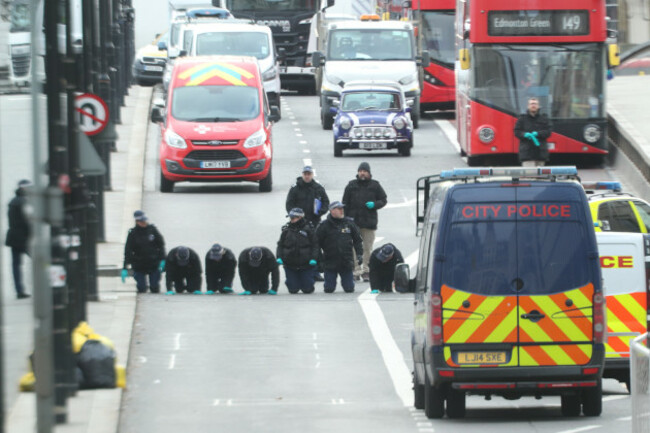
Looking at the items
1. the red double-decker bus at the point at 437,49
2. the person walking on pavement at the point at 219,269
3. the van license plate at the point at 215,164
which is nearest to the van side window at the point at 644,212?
the person walking on pavement at the point at 219,269

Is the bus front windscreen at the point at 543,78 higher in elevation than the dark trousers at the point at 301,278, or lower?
higher

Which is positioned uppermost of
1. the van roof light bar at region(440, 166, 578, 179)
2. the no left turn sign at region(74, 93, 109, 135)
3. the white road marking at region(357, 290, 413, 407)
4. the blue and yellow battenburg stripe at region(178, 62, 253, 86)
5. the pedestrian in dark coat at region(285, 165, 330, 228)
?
the blue and yellow battenburg stripe at region(178, 62, 253, 86)

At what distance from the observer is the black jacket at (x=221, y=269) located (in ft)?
77.3

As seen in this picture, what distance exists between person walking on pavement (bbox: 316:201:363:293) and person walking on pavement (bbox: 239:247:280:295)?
77 centimetres

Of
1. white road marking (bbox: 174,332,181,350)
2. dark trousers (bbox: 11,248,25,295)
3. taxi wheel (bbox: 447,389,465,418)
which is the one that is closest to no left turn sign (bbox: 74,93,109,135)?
dark trousers (bbox: 11,248,25,295)

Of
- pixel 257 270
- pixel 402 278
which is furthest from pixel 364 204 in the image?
pixel 402 278

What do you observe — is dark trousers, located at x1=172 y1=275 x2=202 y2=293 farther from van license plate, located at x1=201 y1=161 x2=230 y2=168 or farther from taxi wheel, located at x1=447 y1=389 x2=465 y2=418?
taxi wheel, located at x1=447 y1=389 x2=465 y2=418

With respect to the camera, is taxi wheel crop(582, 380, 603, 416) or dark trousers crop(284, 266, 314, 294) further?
dark trousers crop(284, 266, 314, 294)

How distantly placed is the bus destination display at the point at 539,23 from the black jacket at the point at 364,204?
6.71 meters

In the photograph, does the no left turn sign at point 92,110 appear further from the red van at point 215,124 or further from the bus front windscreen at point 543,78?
the bus front windscreen at point 543,78

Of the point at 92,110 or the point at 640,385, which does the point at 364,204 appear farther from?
the point at 640,385

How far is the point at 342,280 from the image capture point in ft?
78.2

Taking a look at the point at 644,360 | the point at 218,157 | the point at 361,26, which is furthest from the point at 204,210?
the point at 644,360

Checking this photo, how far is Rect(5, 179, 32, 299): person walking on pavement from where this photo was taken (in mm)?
21344
